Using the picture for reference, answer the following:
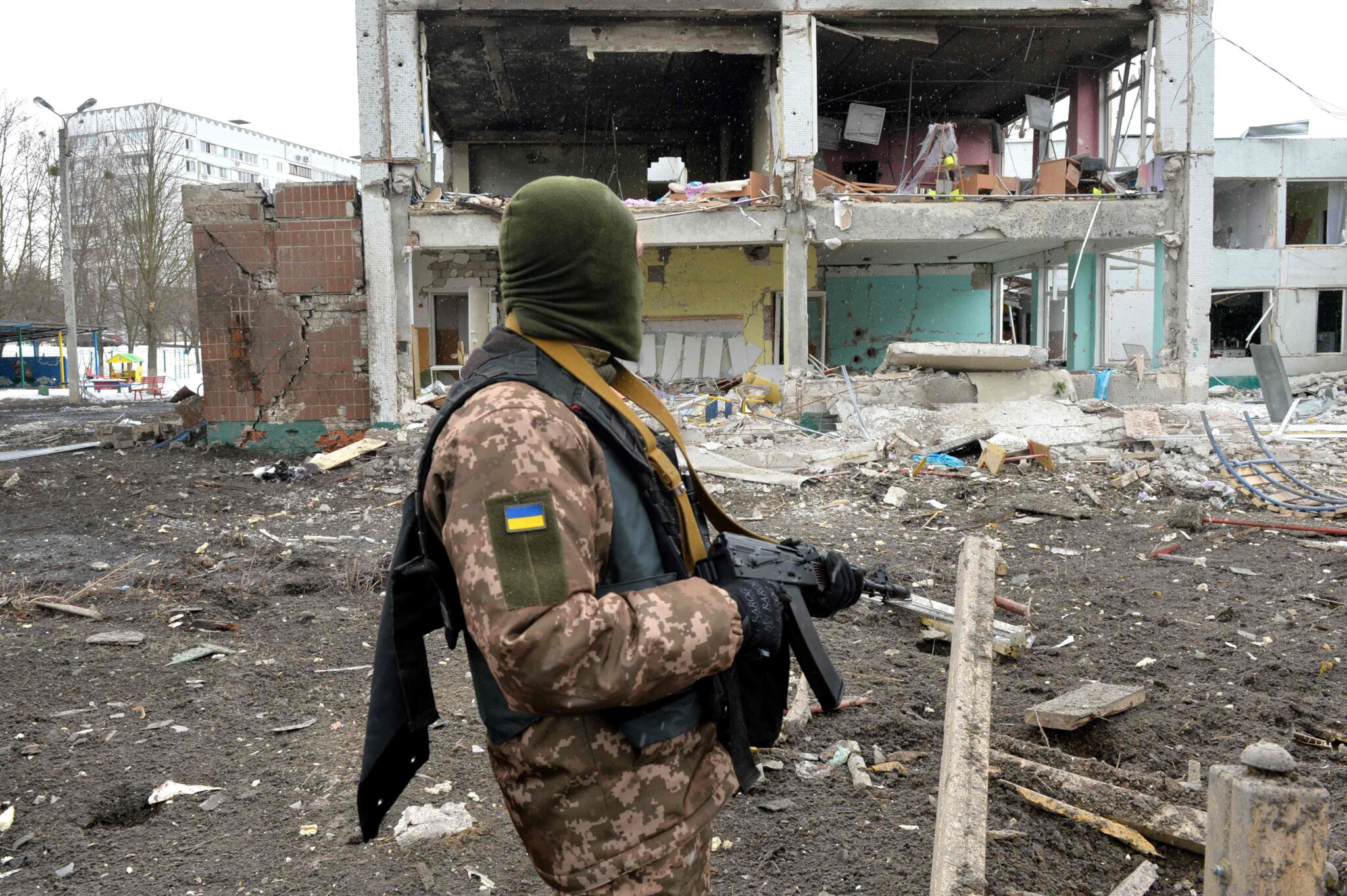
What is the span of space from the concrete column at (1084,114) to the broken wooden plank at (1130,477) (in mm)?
8204

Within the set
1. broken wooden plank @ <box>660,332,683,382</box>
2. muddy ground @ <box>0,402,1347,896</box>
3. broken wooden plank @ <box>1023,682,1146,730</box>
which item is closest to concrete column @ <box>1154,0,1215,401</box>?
muddy ground @ <box>0,402,1347,896</box>

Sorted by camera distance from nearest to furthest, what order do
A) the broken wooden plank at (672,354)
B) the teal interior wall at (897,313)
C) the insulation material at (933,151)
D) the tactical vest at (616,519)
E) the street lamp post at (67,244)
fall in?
the tactical vest at (616,519), the insulation material at (933,151), the broken wooden plank at (672,354), the teal interior wall at (897,313), the street lamp post at (67,244)

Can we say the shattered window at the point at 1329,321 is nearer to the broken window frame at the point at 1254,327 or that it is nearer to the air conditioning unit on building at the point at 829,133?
the broken window frame at the point at 1254,327

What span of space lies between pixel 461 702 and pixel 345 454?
7.02 meters

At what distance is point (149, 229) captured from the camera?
24.5 m

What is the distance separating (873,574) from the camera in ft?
6.17

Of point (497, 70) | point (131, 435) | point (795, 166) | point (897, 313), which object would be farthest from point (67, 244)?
point (897, 313)

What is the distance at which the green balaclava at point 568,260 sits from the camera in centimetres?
139

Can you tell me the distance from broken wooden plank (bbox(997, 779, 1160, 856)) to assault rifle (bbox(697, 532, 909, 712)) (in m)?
1.43

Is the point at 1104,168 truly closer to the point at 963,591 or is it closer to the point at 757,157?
the point at 757,157

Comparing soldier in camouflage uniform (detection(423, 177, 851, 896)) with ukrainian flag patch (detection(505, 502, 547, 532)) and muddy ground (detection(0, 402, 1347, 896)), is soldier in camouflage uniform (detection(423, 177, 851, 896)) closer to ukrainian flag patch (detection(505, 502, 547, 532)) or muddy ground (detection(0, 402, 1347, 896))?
ukrainian flag patch (detection(505, 502, 547, 532))

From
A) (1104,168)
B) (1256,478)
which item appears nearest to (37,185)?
(1104,168)

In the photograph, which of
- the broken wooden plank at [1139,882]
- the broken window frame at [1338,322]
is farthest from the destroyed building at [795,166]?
the broken wooden plank at [1139,882]

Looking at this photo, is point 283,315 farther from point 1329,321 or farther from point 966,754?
point 1329,321
